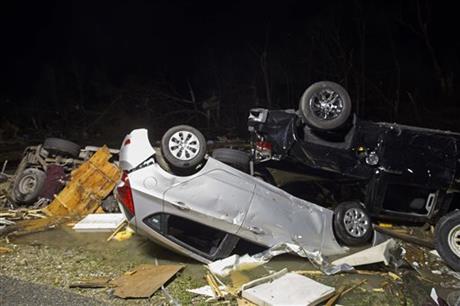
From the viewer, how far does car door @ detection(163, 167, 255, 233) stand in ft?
16.8

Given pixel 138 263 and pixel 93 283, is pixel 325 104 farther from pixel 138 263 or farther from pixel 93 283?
pixel 93 283

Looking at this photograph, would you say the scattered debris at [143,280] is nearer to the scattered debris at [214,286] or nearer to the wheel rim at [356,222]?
the scattered debris at [214,286]

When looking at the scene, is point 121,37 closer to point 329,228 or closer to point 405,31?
point 405,31

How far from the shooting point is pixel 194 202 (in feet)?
16.9

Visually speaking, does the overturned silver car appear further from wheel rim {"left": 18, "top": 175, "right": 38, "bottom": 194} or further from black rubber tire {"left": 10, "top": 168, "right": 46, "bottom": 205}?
wheel rim {"left": 18, "top": 175, "right": 38, "bottom": 194}

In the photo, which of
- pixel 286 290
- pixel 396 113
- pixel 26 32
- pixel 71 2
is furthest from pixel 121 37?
pixel 286 290

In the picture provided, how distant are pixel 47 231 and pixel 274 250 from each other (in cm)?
356

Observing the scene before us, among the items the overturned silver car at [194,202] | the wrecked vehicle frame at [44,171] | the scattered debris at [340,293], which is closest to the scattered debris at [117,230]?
the overturned silver car at [194,202]

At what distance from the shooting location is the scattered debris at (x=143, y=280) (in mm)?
4520

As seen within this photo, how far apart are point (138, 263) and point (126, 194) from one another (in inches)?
38.7

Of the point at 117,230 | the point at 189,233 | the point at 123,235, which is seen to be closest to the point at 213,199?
the point at 189,233

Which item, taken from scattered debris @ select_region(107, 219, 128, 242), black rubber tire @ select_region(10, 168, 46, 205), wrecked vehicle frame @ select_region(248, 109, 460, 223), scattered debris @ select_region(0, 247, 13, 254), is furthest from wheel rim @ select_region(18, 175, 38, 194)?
wrecked vehicle frame @ select_region(248, 109, 460, 223)

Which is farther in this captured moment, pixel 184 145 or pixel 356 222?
pixel 356 222

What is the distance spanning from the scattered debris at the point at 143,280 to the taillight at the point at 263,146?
2.21 metres
